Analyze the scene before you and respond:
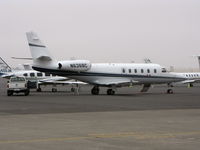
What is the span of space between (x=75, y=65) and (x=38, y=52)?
3474 mm

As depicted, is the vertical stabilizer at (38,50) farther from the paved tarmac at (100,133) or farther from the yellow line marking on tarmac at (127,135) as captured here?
the yellow line marking on tarmac at (127,135)

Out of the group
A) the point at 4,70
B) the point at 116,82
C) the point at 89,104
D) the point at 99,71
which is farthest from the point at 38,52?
the point at 4,70

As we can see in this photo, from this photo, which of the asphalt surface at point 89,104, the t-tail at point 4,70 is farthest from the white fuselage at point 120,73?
the t-tail at point 4,70

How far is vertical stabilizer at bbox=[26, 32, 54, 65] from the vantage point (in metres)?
40.4

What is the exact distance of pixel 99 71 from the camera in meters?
42.6

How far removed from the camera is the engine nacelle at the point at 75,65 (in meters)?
40.3

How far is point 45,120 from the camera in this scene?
17.2m

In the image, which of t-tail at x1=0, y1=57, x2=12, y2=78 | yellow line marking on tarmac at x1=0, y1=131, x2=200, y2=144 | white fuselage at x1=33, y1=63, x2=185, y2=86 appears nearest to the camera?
yellow line marking on tarmac at x1=0, y1=131, x2=200, y2=144

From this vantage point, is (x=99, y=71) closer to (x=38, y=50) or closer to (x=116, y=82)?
(x=116, y=82)

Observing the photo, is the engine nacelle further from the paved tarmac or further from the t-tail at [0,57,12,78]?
the paved tarmac

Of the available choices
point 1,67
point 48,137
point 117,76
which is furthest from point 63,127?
point 1,67

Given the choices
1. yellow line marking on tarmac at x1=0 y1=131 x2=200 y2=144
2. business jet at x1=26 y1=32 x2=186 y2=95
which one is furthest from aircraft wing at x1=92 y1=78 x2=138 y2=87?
yellow line marking on tarmac at x1=0 y1=131 x2=200 y2=144

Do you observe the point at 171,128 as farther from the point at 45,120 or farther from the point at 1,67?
the point at 1,67

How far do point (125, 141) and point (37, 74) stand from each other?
A: 4326 centimetres
